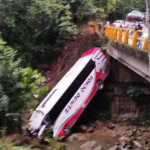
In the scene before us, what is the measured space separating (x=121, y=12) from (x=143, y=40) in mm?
17623

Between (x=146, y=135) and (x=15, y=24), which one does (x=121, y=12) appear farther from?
(x=146, y=135)

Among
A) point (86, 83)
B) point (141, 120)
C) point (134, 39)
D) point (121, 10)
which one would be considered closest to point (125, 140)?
point (141, 120)

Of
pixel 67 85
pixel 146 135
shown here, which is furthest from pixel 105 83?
pixel 146 135

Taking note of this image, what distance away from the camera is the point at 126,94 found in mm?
14328

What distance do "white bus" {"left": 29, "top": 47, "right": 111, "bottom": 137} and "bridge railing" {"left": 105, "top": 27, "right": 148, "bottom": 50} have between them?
1.82m

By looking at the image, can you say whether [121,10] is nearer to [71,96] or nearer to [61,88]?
[61,88]

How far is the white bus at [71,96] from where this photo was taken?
12148mm

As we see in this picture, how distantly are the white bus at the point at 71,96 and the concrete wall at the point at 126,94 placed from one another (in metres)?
0.75

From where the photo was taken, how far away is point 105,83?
15055mm

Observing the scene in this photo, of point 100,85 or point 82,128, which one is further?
point 100,85

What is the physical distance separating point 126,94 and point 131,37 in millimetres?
5379

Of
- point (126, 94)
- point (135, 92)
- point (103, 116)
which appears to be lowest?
point (103, 116)

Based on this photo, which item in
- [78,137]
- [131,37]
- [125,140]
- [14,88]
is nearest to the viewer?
[131,37]

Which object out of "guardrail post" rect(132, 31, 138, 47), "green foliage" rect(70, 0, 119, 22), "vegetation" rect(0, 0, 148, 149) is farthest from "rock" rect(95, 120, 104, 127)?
"green foliage" rect(70, 0, 119, 22)
